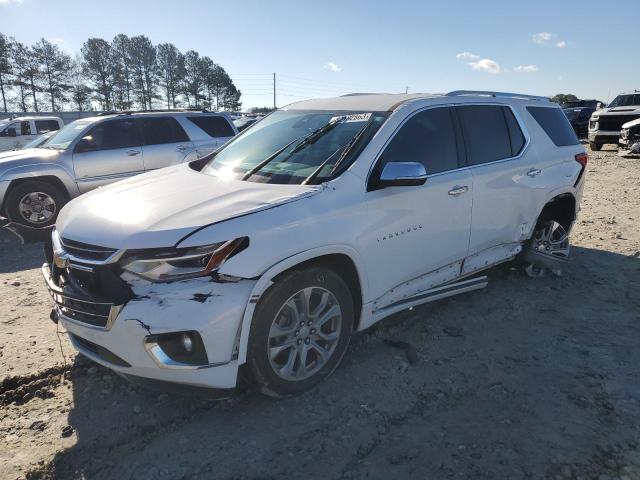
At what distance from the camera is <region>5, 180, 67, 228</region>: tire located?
714 centimetres

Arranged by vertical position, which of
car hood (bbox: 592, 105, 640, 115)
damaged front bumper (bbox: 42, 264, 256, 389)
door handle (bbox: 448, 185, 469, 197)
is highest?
car hood (bbox: 592, 105, 640, 115)

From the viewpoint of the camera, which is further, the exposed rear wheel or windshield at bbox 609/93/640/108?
windshield at bbox 609/93/640/108

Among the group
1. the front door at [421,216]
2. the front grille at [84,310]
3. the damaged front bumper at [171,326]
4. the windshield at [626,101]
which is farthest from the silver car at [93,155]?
the windshield at [626,101]

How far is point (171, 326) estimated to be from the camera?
2.38 m

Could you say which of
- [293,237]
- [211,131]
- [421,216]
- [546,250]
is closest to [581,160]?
[546,250]

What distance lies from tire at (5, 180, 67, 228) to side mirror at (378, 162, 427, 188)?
6.33m

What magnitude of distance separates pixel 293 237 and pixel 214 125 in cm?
715

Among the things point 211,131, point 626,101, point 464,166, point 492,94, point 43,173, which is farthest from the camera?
point 626,101

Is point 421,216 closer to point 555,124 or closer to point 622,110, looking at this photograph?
point 555,124

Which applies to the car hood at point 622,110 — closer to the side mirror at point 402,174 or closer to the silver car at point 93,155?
the silver car at point 93,155

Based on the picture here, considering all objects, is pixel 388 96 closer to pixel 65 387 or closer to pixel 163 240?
pixel 163 240

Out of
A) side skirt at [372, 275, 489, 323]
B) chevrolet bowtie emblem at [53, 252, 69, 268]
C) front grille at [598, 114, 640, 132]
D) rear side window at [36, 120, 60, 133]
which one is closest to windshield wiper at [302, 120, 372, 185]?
side skirt at [372, 275, 489, 323]

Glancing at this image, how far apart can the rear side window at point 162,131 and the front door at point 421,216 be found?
20.2ft

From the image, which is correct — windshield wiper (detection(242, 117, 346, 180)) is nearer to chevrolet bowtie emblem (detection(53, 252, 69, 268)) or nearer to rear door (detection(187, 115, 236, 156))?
chevrolet bowtie emblem (detection(53, 252, 69, 268))
